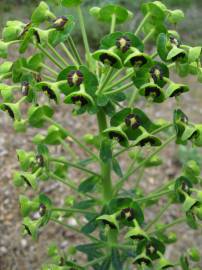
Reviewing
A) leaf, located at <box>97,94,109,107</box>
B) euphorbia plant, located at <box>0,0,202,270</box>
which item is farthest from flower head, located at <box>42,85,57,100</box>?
leaf, located at <box>97,94,109,107</box>

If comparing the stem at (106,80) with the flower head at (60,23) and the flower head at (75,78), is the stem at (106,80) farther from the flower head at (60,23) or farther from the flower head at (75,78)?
the flower head at (60,23)

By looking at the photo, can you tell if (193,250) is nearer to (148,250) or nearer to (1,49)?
(148,250)

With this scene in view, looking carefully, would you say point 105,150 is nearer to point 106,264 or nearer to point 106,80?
point 106,80

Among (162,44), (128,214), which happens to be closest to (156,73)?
(162,44)

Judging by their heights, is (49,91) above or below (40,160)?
above

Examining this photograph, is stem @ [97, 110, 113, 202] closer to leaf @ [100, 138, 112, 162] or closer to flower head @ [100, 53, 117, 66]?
leaf @ [100, 138, 112, 162]

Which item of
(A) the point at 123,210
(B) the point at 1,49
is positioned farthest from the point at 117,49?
(A) the point at 123,210

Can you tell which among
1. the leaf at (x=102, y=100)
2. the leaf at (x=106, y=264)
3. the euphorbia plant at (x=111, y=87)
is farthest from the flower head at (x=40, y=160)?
the leaf at (x=106, y=264)

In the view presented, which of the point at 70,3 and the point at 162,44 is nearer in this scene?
the point at 162,44
